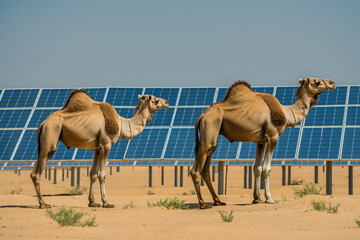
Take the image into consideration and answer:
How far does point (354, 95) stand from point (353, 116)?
1.27 m

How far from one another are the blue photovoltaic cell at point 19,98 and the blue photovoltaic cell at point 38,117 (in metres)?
0.73

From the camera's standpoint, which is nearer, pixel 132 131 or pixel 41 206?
pixel 41 206

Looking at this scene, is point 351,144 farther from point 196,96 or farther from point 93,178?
point 93,178

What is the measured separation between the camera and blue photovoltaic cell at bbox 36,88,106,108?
81.5 ft

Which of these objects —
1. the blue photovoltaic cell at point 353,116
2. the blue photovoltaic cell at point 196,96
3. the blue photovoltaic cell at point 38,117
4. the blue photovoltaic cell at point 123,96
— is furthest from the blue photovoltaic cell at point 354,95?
the blue photovoltaic cell at point 38,117

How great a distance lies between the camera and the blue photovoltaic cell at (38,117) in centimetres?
2365

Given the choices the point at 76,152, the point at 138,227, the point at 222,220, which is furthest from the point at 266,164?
the point at 76,152

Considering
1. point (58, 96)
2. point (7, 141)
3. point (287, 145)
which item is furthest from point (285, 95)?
point (7, 141)

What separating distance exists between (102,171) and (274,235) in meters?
7.39

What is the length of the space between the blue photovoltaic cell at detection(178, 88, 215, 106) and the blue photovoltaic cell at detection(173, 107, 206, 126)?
380 mm

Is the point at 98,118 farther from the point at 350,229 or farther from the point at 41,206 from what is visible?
the point at 350,229

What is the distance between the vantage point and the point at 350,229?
36.9 feet

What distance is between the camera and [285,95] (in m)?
24.1

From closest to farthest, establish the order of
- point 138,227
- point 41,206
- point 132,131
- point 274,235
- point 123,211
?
point 274,235
point 138,227
point 123,211
point 41,206
point 132,131
